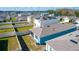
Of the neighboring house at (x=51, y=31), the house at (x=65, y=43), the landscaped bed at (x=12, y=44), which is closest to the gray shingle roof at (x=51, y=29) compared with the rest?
the neighboring house at (x=51, y=31)

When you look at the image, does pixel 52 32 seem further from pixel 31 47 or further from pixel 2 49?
pixel 2 49

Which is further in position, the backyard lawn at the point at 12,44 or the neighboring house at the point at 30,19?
the backyard lawn at the point at 12,44

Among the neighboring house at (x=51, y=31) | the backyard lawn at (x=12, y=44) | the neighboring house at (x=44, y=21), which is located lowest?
the backyard lawn at (x=12, y=44)

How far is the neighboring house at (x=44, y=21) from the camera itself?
2.97 metres

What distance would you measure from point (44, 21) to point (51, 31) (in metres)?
0.25

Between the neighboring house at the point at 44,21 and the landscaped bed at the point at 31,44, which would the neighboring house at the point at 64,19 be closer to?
the neighboring house at the point at 44,21

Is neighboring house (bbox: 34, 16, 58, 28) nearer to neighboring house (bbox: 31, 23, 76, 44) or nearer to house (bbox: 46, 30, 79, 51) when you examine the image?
neighboring house (bbox: 31, 23, 76, 44)

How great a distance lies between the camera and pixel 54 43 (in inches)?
118

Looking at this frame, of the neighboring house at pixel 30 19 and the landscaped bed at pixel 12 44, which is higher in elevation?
the neighboring house at pixel 30 19

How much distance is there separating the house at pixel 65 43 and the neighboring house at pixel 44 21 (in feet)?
1.02

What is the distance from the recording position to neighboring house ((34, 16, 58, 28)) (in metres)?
2.97

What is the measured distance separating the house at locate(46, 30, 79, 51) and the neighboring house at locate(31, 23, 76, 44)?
0.07 meters

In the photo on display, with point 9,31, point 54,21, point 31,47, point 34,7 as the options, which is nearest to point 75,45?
point 54,21

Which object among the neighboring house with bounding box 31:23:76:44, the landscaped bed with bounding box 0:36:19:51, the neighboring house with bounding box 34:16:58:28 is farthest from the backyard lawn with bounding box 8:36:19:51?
the neighboring house with bounding box 34:16:58:28
